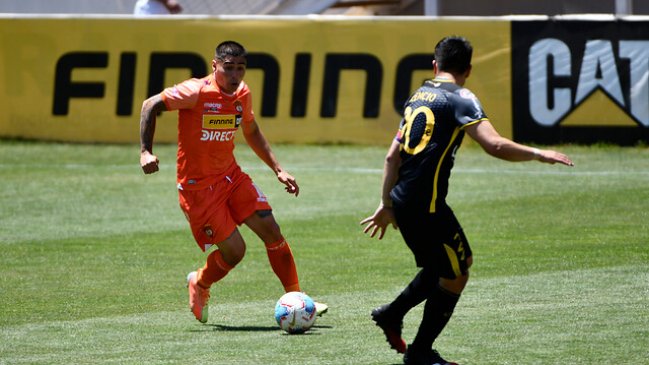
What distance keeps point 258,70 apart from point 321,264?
8926 mm

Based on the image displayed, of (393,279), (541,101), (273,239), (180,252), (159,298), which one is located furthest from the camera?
(541,101)

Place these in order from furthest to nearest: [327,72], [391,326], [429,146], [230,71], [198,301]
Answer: [327,72] → [198,301] → [230,71] → [391,326] → [429,146]

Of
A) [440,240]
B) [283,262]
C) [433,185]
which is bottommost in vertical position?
[283,262]

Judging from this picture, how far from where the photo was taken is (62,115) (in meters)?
21.3

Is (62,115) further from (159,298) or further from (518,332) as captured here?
(518,332)

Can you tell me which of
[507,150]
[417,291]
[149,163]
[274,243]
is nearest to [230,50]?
[149,163]

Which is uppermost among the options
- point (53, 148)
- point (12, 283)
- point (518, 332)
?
point (518, 332)

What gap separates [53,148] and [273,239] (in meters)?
12.1

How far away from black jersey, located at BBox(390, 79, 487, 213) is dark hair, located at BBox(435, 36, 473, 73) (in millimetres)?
105

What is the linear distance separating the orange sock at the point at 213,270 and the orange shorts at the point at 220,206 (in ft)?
0.37

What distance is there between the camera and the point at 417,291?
309 inches

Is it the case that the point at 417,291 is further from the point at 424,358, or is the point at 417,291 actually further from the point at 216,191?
the point at 216,191

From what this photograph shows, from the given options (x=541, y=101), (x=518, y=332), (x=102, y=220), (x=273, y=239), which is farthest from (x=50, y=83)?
(x=518, y=332)

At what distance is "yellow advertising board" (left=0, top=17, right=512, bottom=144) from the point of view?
66.4 ft
